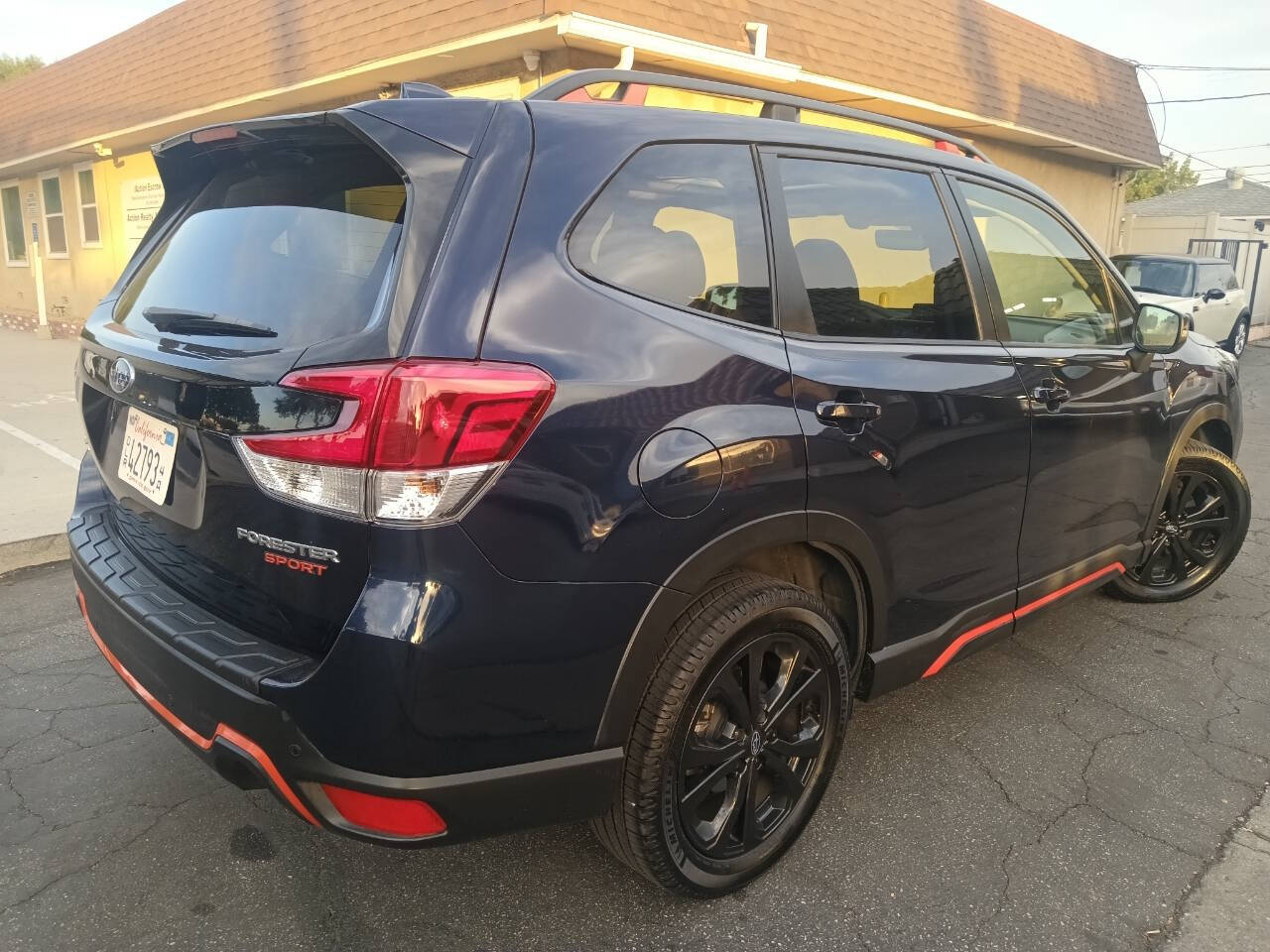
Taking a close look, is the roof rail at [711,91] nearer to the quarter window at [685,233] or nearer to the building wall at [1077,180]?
the quarter window at [685,233]

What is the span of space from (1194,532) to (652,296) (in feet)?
11.1

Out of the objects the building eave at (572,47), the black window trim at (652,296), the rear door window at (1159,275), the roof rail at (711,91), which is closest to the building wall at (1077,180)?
the building eave at (572,47)

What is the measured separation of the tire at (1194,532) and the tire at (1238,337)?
12.1m

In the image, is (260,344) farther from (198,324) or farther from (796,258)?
(796,258)

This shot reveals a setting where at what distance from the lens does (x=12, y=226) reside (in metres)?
18.4

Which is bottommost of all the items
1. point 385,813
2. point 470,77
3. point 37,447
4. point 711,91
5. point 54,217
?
point 37,447

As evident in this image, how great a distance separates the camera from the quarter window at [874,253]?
236 centimetres

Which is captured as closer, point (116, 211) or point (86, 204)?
point (116, 211)

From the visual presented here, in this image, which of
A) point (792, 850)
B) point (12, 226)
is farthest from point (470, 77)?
point (12, 226)

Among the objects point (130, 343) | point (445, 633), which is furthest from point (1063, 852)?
point (130, 343)

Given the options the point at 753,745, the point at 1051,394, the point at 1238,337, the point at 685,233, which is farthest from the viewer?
the point at 1238,337

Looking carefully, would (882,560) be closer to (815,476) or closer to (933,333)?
(815,476)

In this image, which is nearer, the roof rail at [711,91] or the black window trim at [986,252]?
the roof rail at [711,91]

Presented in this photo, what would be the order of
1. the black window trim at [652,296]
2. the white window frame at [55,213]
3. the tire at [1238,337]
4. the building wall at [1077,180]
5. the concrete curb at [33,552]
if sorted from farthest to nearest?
the white window frame at [55,213] → the building wall at [1077,180] → the tire at [1238,337] → the concrete curb at [33,552] → the black window trim at [652,296]
